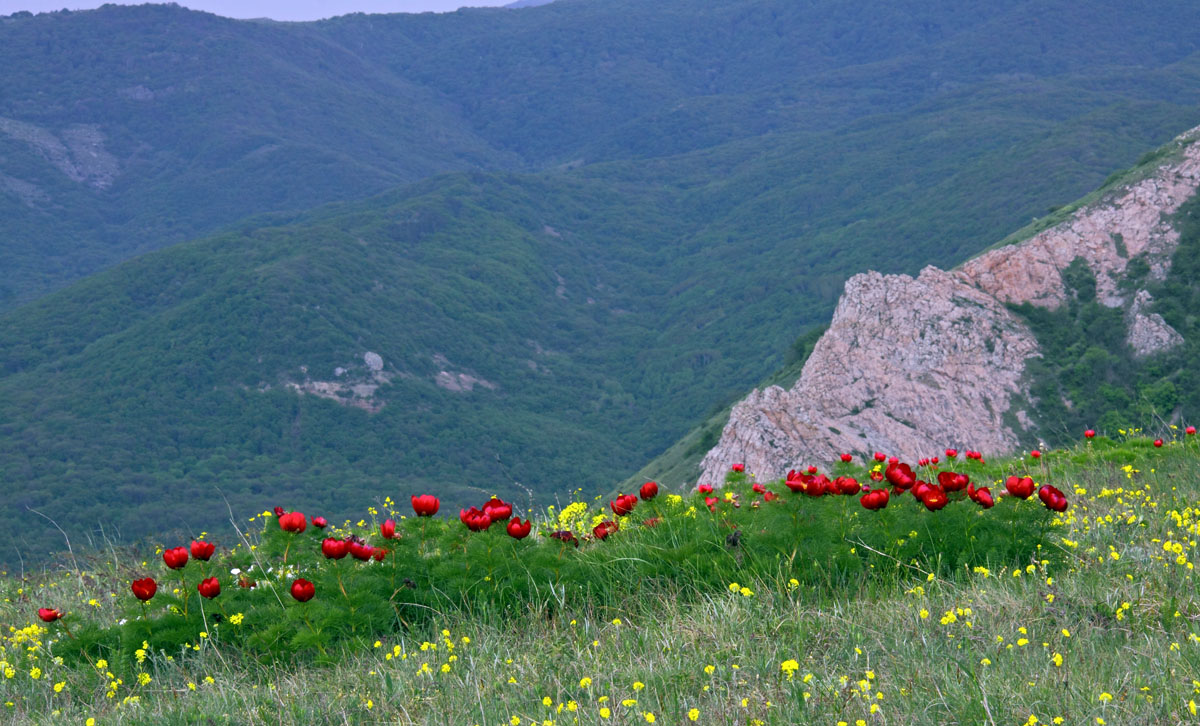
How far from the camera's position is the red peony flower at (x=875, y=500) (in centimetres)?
577

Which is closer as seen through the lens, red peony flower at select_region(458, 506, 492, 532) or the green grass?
the green grass

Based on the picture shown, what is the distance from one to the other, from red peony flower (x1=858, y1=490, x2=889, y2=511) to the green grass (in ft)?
1.16

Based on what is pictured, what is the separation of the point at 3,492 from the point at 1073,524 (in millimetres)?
104597

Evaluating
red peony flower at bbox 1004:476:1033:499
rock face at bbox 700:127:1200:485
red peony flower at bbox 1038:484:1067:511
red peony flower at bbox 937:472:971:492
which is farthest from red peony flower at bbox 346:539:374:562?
rock face at bbox 700:127:1200:485

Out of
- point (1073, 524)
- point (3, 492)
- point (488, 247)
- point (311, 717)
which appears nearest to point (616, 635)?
point (311, 717)

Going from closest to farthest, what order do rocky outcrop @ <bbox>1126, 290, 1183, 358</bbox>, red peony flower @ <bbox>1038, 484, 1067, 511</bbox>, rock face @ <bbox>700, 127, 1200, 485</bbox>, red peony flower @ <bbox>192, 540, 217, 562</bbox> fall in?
red peony flower @ <bbox>1038, 484, 1067, 511</bbox> < red peony flower @ <bbox>192, 540, 217, 562</bbox> < rock face @ <bbox>700, 127, 1200, 485</bbox> < rocky outcrop @ <bbox>1126, 290, 1183, 358</bbox>

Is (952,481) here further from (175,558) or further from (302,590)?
(175,558)

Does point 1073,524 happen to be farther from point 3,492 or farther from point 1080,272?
point 3,492

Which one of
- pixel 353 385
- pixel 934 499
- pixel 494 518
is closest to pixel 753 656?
pixel 934 499

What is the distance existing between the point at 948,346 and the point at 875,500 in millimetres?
31126

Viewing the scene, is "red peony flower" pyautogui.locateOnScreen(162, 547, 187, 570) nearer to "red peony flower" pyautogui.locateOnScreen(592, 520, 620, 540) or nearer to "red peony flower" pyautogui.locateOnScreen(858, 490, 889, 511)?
"red peony flower" pyautogui.locateOnScreen(592, 520, 620, 540)

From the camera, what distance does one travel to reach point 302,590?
5.45m

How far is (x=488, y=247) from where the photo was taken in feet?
644

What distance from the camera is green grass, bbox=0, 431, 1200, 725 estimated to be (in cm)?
411
